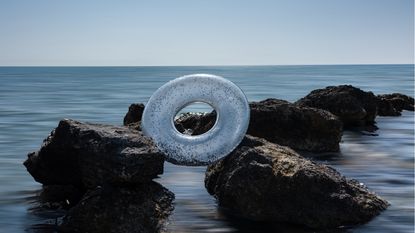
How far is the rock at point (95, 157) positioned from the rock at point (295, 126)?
17.7 ft

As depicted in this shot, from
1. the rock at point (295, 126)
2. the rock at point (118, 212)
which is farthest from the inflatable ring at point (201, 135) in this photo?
the rock at point (295, 126)

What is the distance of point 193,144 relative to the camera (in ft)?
31.2

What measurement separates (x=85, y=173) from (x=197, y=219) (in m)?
1.65

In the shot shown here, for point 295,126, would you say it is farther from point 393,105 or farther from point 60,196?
point 393,105

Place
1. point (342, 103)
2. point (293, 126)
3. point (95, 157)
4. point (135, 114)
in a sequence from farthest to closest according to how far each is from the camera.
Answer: point (342, 103) → point (135, 114) → point (293, 126) → point (95, 157)

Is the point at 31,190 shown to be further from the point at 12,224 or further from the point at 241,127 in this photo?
the point at 241,127

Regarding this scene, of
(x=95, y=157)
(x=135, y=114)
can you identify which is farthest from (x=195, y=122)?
(x=95, y=157)

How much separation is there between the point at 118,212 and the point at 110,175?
0.54 meters

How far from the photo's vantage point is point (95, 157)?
7.67m

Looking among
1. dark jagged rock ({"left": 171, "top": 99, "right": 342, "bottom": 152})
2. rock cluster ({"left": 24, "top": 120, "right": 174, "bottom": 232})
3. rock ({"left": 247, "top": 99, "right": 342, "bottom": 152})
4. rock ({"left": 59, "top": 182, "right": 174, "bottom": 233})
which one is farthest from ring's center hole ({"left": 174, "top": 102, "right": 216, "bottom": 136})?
rock ({"left": 59, "top": 182, "right": 174, "bottom": 233})

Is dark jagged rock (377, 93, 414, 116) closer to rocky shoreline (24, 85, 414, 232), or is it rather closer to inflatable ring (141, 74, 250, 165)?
inflatable ring (141, 74, 250, 165)

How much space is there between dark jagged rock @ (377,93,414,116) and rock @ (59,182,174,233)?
56.3 ft

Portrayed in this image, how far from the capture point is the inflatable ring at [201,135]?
934 cm

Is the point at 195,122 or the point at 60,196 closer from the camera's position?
the point at 60,196
